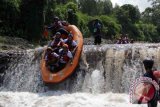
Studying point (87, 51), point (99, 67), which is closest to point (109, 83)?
point (99, 67)

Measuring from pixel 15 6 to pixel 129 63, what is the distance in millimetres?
16364

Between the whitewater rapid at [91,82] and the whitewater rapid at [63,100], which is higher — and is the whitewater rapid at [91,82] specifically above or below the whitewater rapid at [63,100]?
above

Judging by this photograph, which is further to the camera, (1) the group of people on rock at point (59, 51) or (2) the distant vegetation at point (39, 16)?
(2) the distant vegetation at point (39, 16)

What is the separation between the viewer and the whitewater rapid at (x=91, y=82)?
1260cm

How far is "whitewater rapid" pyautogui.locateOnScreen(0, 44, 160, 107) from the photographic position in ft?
41.3

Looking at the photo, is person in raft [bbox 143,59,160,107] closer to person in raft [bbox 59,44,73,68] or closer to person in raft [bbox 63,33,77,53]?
person in raft [bbox 59,44,73,68]

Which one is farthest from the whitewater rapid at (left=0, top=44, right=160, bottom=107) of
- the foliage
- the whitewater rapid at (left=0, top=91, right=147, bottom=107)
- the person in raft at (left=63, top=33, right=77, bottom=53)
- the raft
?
the foliage

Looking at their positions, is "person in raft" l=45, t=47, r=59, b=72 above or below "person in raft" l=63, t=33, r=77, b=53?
below

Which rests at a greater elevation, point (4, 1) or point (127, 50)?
point (4, 1)

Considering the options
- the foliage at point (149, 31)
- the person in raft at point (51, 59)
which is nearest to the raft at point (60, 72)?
the person in raft at point (51, 59)

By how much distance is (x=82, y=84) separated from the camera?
13914 millimetres

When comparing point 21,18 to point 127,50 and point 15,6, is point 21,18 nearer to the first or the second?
point 15,6

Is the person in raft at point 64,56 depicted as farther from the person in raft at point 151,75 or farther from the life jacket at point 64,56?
the person in raft at point 151,75

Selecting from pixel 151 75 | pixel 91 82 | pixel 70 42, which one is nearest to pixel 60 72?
pixel 91 82
